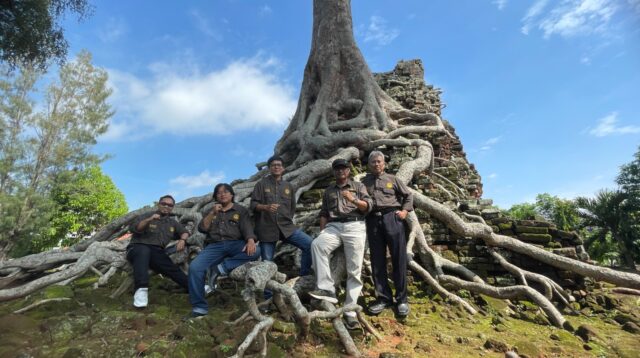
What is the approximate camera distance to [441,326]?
383 cm

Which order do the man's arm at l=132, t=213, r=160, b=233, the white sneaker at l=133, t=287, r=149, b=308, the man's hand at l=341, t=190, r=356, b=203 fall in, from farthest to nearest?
the man's arm at l=132, t=213, r=160, b=233 < the white sneaker at l=133, t=287, r=149, b=308 < the man's hand at l=341, t=190, r=356, b=203

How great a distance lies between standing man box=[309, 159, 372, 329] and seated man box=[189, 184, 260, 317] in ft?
2.95

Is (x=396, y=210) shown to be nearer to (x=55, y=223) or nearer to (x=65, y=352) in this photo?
(x=65, y=352)

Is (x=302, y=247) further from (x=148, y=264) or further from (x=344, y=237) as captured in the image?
(x=148, y=264)

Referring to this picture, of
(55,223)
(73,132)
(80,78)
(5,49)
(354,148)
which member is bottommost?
(55,223)

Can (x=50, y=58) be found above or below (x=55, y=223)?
above

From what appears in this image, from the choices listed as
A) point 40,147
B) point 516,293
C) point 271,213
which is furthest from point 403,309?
point 40,147

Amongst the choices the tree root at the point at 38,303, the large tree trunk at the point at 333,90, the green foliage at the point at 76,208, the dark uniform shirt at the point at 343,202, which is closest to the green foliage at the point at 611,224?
the large tree trunk at the point at 333,90

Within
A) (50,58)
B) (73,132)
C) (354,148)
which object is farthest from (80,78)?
(354,148)

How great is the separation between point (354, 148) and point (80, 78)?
70.7 feet

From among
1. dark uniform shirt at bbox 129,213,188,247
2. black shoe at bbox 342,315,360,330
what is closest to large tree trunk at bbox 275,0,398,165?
dark uniform shirt at bbox 129,213,188,247

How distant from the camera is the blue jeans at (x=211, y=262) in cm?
386

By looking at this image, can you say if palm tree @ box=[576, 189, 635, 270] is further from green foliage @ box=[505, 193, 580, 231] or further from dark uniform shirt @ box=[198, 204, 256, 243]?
dark uniform shirt @ box=[198, 204, 256, 243]

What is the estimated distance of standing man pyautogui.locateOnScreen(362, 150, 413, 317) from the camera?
3887 mm
